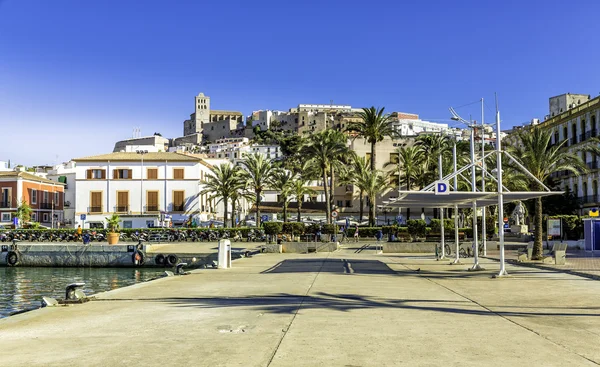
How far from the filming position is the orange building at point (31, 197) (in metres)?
75.9

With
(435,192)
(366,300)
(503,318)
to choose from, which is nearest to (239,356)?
(503,318)

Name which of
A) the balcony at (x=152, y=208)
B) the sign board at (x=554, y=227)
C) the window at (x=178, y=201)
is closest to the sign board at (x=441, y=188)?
the sign board at (x=554, y=227)

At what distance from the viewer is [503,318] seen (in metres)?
10.8

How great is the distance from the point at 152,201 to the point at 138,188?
237 centimetres

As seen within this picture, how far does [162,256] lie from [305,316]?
110 ft

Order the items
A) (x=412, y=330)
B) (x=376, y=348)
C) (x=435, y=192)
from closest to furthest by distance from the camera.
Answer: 1. (x=376, y=348)
2. (x=412, y=330)
3. (x=435, y=192)

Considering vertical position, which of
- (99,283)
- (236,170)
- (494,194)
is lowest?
(99,283)

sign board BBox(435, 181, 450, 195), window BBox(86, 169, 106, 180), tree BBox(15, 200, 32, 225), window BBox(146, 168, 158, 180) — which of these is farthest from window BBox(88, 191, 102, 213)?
sign board BBox(435, 181, 450, 195)

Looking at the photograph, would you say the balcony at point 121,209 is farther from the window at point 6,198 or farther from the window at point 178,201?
the window at point 6,198

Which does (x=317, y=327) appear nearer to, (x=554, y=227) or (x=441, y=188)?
(x=441, y=188)

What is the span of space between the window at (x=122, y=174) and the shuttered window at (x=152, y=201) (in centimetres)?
327

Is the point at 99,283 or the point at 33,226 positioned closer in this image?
the point at 99,283

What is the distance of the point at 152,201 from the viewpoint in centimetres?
7394

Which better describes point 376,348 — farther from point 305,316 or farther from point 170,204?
point 170,204
